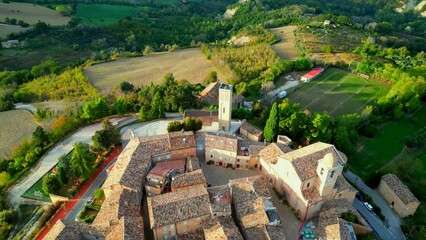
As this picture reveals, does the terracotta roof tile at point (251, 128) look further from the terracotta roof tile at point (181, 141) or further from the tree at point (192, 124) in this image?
the terracotta roof tile at point (181, 141)

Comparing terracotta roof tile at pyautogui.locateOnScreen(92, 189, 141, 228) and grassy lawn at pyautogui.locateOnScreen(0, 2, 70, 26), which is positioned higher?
grassy lawn at pyautogui.locateOnScreen(0, 2, 70, 26)

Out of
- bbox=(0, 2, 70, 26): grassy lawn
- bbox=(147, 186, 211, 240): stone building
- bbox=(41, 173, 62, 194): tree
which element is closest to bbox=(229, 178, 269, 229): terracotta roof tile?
bbox=(147, 186, 211, 240): stone building

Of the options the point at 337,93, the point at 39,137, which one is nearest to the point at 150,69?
the point at 39,137

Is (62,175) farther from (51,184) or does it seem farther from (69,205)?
(69,205)

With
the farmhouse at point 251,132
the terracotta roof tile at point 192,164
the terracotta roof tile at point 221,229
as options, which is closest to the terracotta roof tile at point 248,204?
the terracotta roof tile at point 221,229

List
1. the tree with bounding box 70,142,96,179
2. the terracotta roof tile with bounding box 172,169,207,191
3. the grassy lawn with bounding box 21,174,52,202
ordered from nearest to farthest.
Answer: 1. the terracotta roof tile with bounding box 172,169,207,191
2. the grassy lawn with bounding box 21,174,52,202
3. the tree with bounding box 70,142,96,179

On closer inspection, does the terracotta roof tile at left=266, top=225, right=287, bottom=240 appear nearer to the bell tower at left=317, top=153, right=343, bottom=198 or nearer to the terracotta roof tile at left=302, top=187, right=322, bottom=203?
the terracotta roof tile at left=302, top=187, right=322, bottom=203

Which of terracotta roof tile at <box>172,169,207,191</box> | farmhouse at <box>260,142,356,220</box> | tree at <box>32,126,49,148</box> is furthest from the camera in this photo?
tree at <box>32,126,49,148</box>
